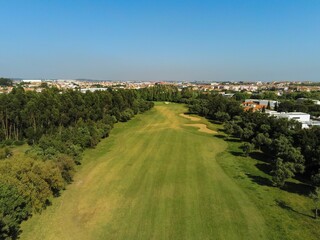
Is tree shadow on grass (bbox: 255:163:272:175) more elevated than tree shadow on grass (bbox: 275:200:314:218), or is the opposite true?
tree shadow on grass (bbox: 275:200:314:218)

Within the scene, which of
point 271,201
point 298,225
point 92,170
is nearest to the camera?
point 298,225

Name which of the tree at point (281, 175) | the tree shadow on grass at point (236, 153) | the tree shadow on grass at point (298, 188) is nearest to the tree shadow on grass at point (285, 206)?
the tree at point (281, 175)

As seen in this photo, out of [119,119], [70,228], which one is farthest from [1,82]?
[70,228]

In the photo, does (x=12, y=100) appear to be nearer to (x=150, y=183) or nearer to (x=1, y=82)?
(x=150, y=183)

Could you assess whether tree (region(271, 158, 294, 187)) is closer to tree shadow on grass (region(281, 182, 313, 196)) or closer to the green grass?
tree shadow on grass (region(281, 182, 313, 196))

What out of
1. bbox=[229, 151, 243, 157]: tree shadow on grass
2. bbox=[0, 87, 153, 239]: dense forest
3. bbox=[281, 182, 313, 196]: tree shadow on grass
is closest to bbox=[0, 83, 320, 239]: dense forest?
bbox=[0, 87, 153, 239]: dense forest
